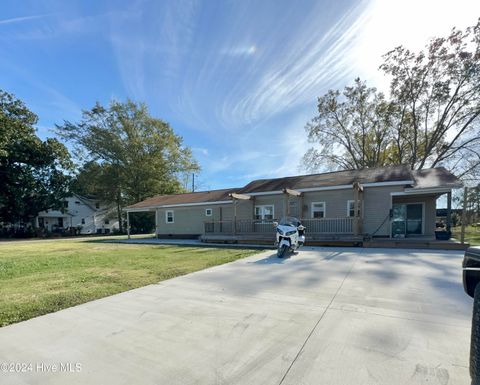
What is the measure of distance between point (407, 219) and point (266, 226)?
309 inches

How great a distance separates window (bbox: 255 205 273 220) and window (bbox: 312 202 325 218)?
8.75 feet

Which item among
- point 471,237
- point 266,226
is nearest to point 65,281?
point 266,226

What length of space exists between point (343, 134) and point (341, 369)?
88.2 ft

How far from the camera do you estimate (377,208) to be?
41.9 ft

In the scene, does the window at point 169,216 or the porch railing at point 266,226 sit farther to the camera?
the window at point 169,216

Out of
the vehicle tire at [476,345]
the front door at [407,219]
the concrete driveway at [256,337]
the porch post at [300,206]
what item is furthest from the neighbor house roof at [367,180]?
the vehicle tire at [476,345]

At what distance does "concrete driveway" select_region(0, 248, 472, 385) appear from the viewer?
223 cm

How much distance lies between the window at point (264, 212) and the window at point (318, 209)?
267 centimetres

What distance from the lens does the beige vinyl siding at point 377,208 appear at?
12.5m

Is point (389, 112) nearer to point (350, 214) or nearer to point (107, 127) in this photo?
point (350, 214)

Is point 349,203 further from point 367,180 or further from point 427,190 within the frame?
point 427,190

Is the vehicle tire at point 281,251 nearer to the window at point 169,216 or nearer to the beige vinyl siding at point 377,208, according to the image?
the beige vinyl siding at point 377,208

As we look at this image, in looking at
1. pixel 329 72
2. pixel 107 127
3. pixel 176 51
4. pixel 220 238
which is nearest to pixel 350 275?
pixel 220 238

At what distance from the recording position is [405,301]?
13.3 ft
